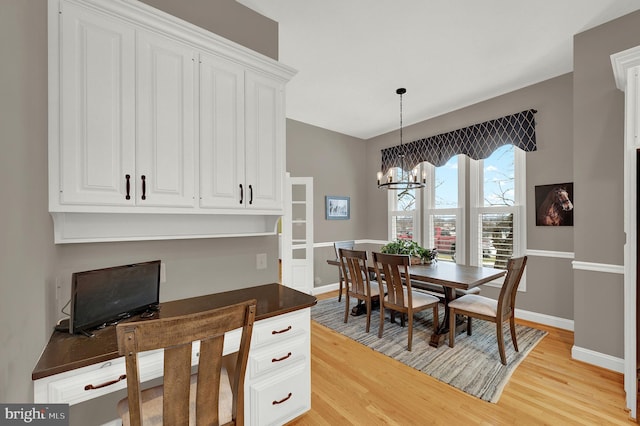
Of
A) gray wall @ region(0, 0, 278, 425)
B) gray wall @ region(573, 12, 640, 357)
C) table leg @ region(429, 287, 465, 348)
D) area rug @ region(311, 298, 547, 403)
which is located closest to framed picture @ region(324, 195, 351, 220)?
area rug @ region(311, 298, 547, 403)

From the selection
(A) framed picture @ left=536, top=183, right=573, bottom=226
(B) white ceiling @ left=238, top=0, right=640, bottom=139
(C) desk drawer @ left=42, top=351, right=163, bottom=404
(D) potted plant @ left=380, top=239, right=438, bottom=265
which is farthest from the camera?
(D) potted plant @ left=380, top=239, right=438, bottom=265

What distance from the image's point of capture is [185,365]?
1026 mm

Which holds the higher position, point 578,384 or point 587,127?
point 587,127

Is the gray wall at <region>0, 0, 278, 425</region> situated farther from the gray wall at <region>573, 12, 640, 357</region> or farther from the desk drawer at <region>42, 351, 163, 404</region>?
the gray wall at <region>573, 12, 640, 357</region>

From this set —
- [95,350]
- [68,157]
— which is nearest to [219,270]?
[95,350]

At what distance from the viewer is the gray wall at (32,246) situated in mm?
806

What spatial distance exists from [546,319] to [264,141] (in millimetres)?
4105

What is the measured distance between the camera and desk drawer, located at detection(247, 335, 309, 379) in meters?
1.59

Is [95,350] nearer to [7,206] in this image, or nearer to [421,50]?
[7,206]

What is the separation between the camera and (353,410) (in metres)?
1.99

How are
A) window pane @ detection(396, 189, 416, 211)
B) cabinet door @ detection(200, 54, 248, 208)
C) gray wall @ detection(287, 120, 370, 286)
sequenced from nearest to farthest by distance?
cabinet door @ detection(200, 54, 248, 208) < gray wall @ detection(287, 120, 370, 286) < window pane @ detection(396, 189, 416, 211)

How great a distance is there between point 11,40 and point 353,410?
261cm

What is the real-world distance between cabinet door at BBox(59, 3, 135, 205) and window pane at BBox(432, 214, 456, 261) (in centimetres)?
442

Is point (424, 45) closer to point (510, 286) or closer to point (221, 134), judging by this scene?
point (221, 134)
